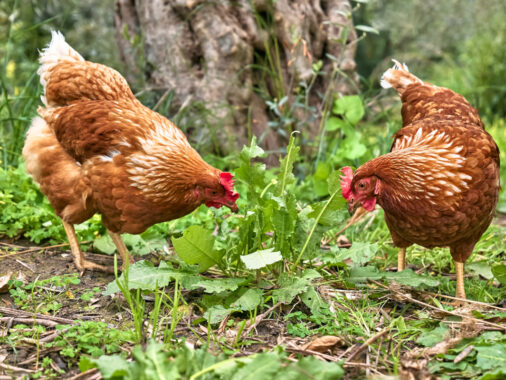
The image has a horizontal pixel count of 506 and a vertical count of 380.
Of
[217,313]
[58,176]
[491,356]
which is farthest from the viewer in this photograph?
[58,176]

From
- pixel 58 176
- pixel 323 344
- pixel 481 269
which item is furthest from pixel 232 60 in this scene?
pixel 323 344

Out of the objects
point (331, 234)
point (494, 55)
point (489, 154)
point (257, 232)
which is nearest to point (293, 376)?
point (257, 232)

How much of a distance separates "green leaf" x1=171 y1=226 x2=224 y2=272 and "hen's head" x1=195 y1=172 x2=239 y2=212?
34cm

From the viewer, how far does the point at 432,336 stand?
2.46 meters

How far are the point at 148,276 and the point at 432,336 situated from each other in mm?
1485

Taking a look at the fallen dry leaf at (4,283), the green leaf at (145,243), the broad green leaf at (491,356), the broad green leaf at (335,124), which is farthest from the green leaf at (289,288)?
the broad green leaf at (335,124)

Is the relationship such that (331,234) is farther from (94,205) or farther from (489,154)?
(94,205)

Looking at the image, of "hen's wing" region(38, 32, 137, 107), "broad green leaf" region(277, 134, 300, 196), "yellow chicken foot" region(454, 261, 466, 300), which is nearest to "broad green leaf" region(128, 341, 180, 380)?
"broad green leaf" region(277, 134, 300, 196)

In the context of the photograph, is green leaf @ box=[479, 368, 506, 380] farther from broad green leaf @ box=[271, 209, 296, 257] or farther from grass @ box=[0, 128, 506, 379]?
broad green leaf @ box=[271, 209, 296, 257]

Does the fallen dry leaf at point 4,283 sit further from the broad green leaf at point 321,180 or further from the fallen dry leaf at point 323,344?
the broad green leaf at point 321,180

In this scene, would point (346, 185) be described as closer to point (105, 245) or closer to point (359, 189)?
point (359, 189)

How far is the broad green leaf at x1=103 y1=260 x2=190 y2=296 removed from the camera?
107 inches

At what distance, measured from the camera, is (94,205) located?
339 cm

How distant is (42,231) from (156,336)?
1.71 meters
